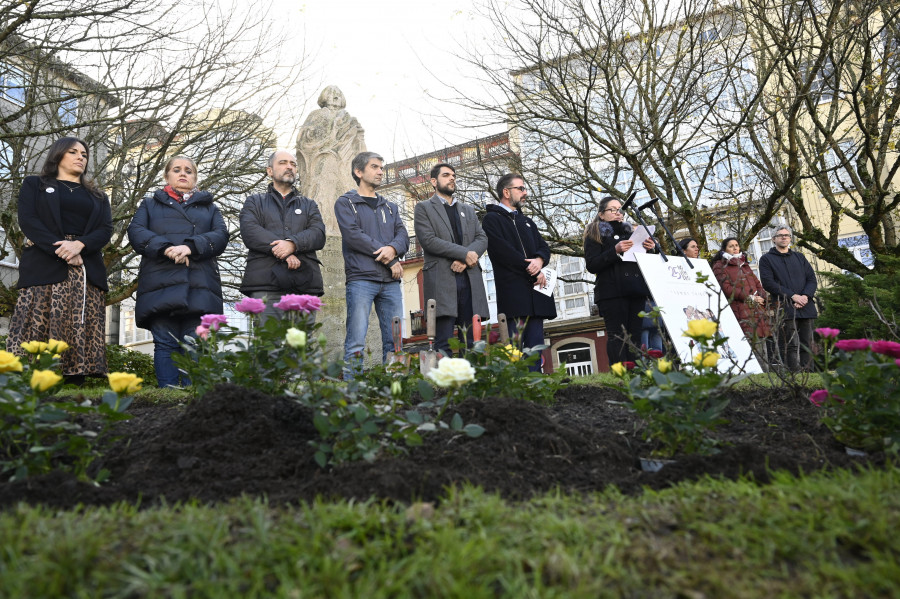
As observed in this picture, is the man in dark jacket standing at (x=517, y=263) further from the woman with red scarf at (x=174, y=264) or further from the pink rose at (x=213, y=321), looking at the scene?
the pink rose at (x=213, y=321)

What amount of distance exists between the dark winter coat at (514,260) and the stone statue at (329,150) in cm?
259

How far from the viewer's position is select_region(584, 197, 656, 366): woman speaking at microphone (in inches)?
234

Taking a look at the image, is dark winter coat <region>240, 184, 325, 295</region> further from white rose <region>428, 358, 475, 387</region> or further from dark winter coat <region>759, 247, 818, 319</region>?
dark winter coat <region>759, 247, 818, 319</region>

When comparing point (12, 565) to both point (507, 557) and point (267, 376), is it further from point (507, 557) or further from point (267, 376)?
point (267, 376)

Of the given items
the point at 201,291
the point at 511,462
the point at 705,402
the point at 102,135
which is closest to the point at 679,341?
the point at 705,402

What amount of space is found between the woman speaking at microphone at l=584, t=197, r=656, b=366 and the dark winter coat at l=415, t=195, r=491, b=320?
106cm

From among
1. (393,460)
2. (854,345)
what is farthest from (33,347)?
(854,345)

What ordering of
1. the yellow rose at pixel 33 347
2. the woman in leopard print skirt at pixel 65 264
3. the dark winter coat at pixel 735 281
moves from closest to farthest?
the yellow rose at pixel 33 347, the woman in leopard print skirt at pixel 65 264, the dark winter coat at pixel 735 281

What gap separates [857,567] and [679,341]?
3.94m

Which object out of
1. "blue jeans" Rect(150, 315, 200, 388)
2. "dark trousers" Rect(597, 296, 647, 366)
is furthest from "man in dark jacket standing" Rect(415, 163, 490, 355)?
"blue jeans" Rect(150, 315, 200, 388)

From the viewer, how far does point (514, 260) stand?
5.91 meters

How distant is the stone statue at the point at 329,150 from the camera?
817 cm

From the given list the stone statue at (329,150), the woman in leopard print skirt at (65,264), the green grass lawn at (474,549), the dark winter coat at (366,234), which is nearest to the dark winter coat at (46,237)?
the woman in leopard print skirt at (65,264)

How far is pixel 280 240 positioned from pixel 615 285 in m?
2.97
